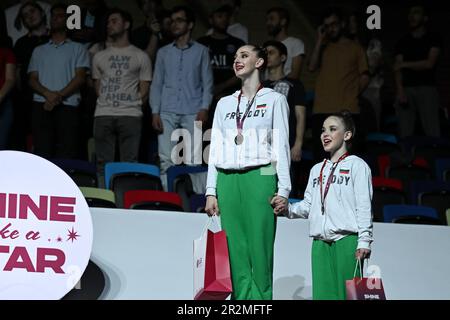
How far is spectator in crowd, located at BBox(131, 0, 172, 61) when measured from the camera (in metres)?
9.20

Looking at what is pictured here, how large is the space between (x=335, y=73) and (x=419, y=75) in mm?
1207

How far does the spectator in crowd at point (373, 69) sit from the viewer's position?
34.0ft

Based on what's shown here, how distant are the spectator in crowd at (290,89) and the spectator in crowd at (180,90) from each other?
634 mm

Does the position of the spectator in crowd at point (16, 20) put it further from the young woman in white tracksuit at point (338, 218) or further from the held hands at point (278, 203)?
the held hands at point (278, 203)

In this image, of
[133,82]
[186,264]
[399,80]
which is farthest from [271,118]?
[399,80]

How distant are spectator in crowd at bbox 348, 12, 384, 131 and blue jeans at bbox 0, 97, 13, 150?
137 inches

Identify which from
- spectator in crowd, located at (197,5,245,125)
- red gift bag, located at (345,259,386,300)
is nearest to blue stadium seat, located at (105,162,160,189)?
spectator in crowd, located at (197,5,245,125)

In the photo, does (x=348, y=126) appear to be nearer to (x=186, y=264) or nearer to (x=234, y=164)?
(x=234, y=164)

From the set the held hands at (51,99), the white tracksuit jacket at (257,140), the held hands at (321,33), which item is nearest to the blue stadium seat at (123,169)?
the held hands at (51,99)

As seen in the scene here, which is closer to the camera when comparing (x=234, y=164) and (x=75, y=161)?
(x=234, y=164)

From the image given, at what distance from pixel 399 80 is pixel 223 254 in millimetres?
4596

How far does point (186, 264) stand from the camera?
6.90 metres

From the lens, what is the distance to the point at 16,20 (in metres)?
9.27
